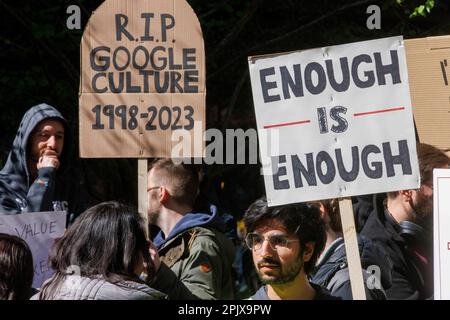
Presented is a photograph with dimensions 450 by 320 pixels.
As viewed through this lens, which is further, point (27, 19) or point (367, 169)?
point (27, 19)

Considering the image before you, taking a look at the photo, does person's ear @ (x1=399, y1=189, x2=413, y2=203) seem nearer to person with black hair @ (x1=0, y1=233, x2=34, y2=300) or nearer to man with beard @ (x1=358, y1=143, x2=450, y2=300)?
man with beard @ (x1=358, y1=143, x2=450, y2=300)

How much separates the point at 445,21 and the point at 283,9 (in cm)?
128

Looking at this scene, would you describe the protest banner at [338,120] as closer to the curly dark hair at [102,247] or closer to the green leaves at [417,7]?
the curly dark hair at [102,247]

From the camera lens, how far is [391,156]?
471cm

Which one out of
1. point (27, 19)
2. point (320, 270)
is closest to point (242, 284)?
point (320, 270)

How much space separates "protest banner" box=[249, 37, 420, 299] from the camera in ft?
15.5

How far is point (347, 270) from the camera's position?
4848 millimetres

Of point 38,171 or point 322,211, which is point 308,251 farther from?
point 38,171

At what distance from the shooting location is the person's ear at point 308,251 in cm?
455

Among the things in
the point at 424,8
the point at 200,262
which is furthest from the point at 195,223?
the point at 424,8

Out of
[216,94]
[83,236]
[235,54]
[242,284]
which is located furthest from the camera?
[216,94]

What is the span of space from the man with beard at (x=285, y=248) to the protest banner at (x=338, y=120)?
0.14 metres

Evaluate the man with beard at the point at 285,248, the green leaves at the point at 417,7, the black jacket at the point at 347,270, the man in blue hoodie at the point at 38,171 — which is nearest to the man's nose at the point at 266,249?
the man with beard at the point at 285,248

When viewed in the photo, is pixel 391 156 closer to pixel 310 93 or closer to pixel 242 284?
pixel 310 93
